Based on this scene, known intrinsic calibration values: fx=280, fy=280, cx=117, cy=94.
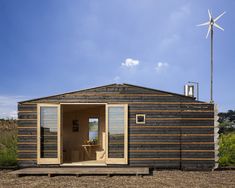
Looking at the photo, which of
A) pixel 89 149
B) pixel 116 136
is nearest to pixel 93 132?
pixel 89 149

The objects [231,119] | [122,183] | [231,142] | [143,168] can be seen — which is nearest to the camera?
[122,183]

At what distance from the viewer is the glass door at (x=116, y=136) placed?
33.3 feet

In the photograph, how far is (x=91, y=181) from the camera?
27.7 feet

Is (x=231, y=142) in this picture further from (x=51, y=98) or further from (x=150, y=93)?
(x=51, y=98)

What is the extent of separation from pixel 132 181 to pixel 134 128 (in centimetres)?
230

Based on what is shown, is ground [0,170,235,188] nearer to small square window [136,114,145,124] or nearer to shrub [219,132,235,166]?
shrub [219,132,235,166]

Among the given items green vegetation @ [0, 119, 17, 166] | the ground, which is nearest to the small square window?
the ground

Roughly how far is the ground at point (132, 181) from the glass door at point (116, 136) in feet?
3.96

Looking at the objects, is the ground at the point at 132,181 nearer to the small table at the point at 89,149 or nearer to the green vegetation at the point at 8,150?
the green vegetation at the point at 8,150

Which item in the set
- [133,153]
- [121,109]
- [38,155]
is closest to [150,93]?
[121,109]

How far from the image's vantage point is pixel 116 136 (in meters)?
10.2

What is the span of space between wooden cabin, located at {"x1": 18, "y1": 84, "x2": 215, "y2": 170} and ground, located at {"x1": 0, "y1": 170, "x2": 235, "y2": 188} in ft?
2.87

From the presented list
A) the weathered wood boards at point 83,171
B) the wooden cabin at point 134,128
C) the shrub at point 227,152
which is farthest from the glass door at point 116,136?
the shrub at point 227,152

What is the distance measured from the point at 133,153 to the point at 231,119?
37801mm
